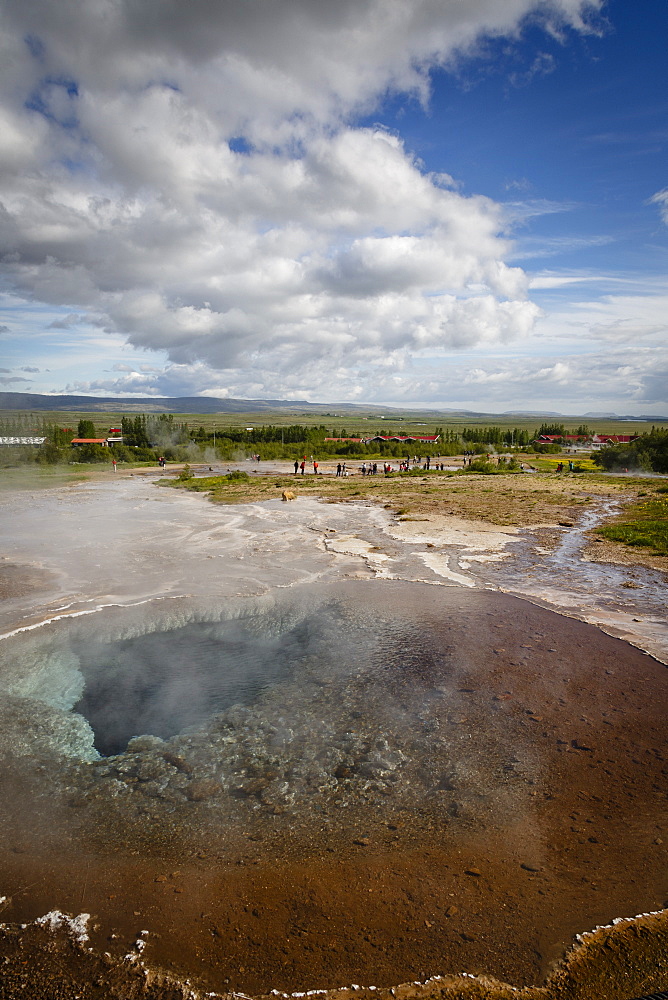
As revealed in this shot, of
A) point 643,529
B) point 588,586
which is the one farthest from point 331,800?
point 643,529

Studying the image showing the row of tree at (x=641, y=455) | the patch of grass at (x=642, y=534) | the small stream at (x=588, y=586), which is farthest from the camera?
the row of tree at (x=641, y=455)

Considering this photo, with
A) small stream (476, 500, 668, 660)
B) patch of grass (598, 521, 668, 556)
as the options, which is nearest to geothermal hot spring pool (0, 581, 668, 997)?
small stream (476, 500, 668, 660)

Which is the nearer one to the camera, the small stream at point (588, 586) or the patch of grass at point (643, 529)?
the small stream at point (588, 586)

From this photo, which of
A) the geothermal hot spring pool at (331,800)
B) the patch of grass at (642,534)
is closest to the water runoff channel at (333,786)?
the geothermal hot spring pool at (331,800)

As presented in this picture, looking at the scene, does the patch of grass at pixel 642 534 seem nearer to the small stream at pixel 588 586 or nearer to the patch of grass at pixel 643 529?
the patch of grass at pixel 643 529

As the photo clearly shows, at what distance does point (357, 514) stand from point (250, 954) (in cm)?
1839

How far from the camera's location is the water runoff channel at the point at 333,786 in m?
3.56

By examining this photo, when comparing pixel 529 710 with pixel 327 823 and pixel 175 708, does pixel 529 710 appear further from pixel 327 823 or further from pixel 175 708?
pixel 175 708

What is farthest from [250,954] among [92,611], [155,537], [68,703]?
[155,537]

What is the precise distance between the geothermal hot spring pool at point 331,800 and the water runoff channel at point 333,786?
2cm

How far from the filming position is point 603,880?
13.4 ft

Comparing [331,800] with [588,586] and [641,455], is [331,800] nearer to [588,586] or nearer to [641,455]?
[588,586]

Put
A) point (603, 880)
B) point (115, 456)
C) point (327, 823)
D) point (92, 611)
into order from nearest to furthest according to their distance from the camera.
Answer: point (603, 880) < point (327, 823) < point (92, 611) < point (115, 456)

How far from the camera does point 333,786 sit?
510 centimetres
